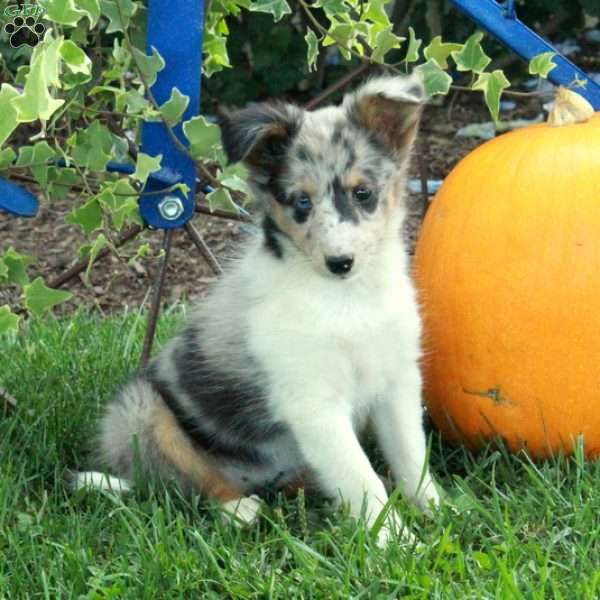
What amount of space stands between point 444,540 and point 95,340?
2.35 metres

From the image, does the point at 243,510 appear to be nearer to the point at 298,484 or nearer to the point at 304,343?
the point at 298,484

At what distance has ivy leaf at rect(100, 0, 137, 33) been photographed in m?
3.42

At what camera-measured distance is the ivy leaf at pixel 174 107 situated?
136 inches

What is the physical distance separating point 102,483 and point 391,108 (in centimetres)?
144

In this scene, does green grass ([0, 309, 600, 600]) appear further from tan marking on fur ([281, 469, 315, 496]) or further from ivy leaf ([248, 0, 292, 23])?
ivy leaf ([248, 0, 292, 23])

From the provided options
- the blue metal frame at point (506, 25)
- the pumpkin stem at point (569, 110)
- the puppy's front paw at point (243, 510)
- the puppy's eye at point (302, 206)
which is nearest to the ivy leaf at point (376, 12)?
the blue metal frame at point (506, 25)

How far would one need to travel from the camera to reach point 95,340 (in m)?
5.03

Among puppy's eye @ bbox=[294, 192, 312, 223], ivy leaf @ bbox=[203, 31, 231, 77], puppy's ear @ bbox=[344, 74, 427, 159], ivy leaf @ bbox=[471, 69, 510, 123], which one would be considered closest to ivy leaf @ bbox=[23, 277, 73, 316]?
puppy's eye @ bbox=[294, 192, 312, 223]

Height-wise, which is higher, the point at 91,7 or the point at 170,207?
the point at 91,7

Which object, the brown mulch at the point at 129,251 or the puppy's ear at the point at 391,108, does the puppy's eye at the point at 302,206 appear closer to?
the puppy's ear at the point at 391,108

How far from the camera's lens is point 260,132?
3234 mm

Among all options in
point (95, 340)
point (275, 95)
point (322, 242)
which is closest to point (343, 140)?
point (322, 242)

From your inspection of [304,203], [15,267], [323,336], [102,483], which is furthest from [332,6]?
[102,483]

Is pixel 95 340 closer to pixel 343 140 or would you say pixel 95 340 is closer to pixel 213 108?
pixel 343 140
